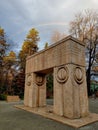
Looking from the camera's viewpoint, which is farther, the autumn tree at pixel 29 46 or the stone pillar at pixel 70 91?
the autumn tree at pixel 29 46

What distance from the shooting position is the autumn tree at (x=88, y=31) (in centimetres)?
1739

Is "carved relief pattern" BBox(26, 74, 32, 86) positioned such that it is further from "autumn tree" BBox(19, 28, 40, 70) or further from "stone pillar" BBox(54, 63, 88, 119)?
"autumn tree" BBox(19, 28, 40, 70)

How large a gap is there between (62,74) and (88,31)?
1436 centimetres

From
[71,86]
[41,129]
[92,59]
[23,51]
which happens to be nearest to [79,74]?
[71,86]

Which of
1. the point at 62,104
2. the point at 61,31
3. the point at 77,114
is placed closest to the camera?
the point at 77,114

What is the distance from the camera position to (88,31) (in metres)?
18.0

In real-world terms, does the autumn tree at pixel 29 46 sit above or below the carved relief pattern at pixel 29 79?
above

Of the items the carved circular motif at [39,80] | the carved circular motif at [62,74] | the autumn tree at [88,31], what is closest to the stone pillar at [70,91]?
the carved circular motif at [62,74]

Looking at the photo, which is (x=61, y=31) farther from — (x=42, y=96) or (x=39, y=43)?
(x=42, y=96)

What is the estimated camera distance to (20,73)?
17.6 m

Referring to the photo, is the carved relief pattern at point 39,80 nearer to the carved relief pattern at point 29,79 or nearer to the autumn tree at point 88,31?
the carved relief pattern at point 29,79

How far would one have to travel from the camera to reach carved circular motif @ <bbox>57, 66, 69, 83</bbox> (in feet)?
Result: 17.3

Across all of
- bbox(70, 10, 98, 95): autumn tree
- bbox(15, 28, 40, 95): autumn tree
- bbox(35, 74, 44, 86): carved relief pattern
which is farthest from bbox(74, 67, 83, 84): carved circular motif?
bbox(15, 28, 40, 95): autumn tree

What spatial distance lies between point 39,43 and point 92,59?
388 inches
